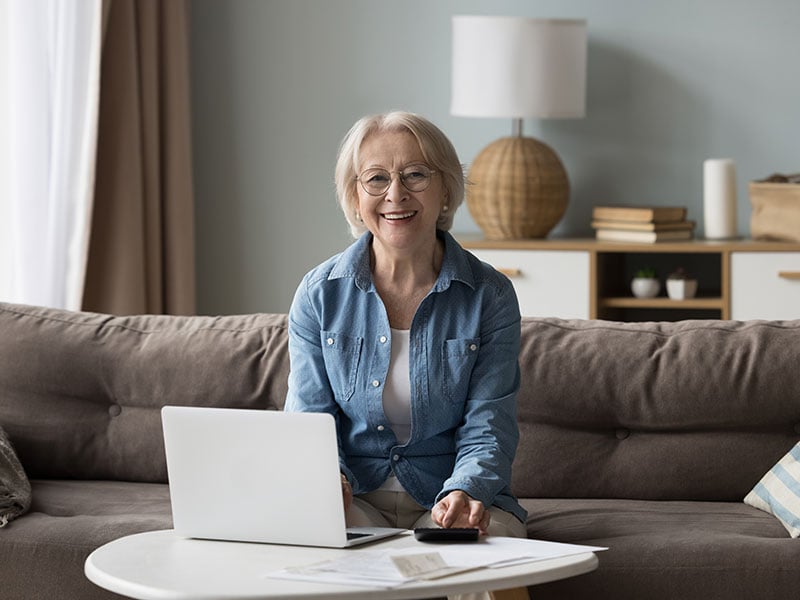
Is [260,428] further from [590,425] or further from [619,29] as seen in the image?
[619,29]

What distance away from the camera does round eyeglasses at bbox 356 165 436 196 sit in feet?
7.52

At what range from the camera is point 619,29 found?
462cm

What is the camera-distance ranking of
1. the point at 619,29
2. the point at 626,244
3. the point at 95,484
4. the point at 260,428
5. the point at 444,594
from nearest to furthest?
the point at 444,594 → the point at 260,428 → the point at 95,484 → the point at 626,244 → the point at 619,29

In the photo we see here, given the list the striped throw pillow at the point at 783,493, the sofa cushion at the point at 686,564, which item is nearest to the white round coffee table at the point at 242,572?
the sofa cushion at the point at 686,564

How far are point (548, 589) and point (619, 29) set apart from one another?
109 inches

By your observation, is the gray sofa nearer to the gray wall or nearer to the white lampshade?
the white lampshade

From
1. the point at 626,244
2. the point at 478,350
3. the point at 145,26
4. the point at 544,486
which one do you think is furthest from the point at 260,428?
the point at 145,26

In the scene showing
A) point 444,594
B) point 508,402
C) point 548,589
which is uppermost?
point 508,402

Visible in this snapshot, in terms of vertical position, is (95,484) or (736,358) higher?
(736,358)

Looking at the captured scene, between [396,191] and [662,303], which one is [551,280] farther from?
[396,191]

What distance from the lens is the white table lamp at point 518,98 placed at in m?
4.29

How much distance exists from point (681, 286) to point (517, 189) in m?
0.61

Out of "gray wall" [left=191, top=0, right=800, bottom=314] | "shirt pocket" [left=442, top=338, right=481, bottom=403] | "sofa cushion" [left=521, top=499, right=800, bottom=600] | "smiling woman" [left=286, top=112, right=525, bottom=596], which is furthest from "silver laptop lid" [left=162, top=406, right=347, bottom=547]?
"gray wall" [left=191, top=0, right=800, bottom=314]

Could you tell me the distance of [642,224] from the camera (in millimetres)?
4285
